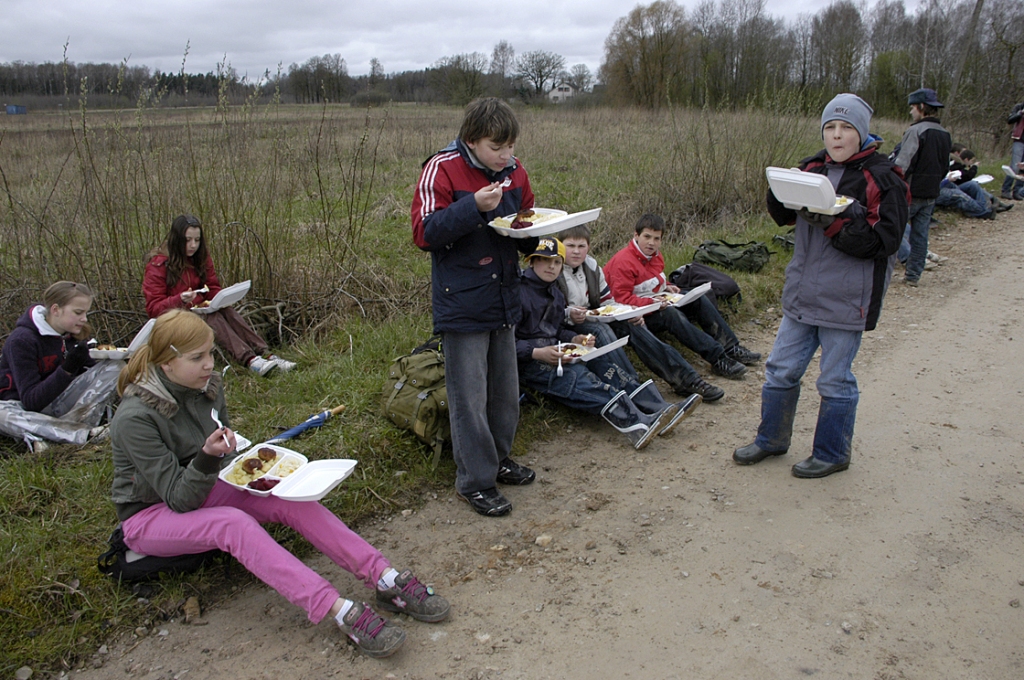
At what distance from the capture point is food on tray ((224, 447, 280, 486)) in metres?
2.91

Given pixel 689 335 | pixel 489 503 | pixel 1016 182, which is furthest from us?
pixel 1016 182

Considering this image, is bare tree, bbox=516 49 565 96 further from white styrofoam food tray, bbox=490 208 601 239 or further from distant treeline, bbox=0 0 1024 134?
white styrofoam food tray, bbox=490 208 601 239

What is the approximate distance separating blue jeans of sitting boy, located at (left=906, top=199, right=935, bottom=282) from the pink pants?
6796 millimetres

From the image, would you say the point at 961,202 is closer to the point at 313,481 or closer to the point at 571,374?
the point at 571,374

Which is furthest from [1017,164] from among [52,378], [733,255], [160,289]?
[52,378]

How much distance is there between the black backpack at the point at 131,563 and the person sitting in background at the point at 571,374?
222 cm

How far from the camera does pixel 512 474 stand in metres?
3.88

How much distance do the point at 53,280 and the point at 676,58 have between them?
32488 millimetres

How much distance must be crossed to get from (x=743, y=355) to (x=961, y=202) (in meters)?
Answer: 7.58

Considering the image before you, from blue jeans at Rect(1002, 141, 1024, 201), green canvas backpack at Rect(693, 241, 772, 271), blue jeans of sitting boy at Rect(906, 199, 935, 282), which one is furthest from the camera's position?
blue jeans at Rect(1002, 141, 1024, 201)

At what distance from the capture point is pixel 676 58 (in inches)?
1307

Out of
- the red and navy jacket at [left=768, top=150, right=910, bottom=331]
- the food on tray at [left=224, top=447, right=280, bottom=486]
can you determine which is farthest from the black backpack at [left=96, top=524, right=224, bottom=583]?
the red and navy jacket at [left=768, top=150, right=910, bottom=331]

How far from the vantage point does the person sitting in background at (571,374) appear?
14.0 feet

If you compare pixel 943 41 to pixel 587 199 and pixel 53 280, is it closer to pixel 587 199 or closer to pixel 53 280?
pixel 587 199
